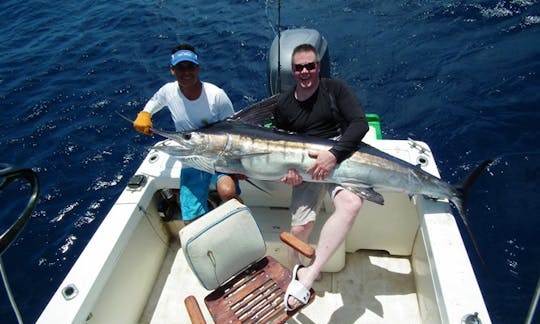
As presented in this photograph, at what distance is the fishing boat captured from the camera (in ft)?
8.36

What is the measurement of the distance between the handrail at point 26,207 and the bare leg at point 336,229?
1613 mm

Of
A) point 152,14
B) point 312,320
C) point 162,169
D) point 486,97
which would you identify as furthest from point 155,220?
point 152,14

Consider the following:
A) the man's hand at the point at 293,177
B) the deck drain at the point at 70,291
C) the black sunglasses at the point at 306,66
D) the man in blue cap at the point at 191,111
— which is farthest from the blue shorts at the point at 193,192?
the black sunglasses at the point at 306,66

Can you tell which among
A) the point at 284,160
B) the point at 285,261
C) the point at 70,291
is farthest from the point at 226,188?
the point at 70,291

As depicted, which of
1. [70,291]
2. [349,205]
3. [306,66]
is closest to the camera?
[70,291]

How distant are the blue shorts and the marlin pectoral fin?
3.60 ft

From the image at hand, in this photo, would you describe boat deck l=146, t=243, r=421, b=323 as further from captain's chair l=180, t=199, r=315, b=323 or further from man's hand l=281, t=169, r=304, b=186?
man's hand l=281, t=169, r=304, b=186

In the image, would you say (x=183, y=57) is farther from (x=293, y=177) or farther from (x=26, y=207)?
(x=26, y=207)

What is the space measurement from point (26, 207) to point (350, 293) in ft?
7.95

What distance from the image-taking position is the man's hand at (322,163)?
2.85 m

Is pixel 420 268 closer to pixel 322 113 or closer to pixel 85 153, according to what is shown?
pixel 322 113

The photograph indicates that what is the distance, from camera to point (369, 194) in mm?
2883

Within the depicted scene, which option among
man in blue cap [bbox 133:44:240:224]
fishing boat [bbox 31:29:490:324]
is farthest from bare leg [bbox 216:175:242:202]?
fishing boat [bbox 31:29:490:324]

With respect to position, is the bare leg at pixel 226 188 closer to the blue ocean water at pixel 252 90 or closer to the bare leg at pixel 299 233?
the bare leg at pixel 299 233
